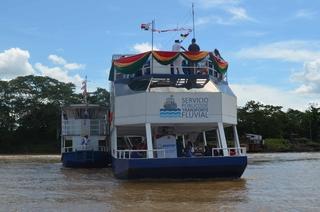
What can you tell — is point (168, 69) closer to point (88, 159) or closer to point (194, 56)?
point (194, 56)

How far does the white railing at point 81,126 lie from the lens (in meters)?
38.3

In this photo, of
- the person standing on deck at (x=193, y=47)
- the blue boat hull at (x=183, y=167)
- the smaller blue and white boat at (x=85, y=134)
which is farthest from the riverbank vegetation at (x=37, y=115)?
the blue boat hull at (x=183, y=167)

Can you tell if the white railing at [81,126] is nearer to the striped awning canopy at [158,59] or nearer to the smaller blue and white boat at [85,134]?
the smaller blue and white boat at [85,134]

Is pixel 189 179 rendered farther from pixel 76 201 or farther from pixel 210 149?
pixel 76 201

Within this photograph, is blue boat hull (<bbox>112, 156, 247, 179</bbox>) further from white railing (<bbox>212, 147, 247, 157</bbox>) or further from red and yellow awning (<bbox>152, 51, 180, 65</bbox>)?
red and yellow awning (<bbox>152, 51, 180, 65</bbox>)

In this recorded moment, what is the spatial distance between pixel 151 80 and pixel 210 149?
4.16m

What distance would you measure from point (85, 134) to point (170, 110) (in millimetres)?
16726

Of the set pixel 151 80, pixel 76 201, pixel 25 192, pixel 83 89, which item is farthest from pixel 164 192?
pixel 83 89

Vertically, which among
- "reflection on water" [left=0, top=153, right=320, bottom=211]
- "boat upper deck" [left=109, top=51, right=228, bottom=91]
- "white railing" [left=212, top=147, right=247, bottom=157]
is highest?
"boat upper deck" [left=109, top=51, right=228, bottom=91]

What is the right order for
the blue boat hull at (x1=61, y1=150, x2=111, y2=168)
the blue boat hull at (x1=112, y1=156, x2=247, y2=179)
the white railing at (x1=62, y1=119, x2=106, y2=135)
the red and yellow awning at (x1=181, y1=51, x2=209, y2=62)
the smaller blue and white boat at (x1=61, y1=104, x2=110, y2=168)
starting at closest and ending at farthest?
the blue boat hull at (x1=112, y1=156, x2=247, y2=179)
the red and yellow awning at (x1=181, y1=51, x2=209, y2=62)
the blue boat hull at (x1=61, y1=150, x2=111, y2=168)
the smaller blue and white boat at (x1=61, y1=104, x2=110, y2=168)
the white railing at (x1=62, y1=119, x2=106, y2=135)

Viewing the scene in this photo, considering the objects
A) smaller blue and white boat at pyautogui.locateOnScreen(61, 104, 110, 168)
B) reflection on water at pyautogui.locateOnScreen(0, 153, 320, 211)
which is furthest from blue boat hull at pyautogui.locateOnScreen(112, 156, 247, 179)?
smaller blue and white boat at pyautogui.locateOnScreen(61, 104, 110, 168)

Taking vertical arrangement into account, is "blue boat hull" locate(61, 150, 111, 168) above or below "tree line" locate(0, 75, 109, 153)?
below

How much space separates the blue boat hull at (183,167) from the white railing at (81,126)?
16.1 m

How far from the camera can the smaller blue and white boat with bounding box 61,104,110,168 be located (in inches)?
1446
